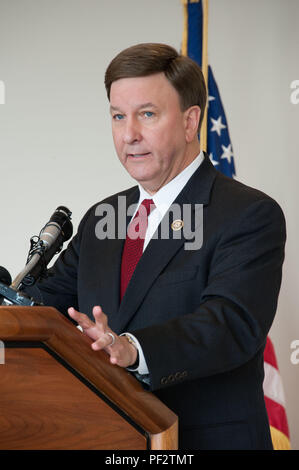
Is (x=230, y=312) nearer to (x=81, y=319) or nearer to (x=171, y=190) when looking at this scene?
(x=81, y=319)

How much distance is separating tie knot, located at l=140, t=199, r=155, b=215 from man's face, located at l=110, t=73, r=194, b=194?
6 cm

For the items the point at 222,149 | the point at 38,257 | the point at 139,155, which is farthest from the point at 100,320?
the point at 222,149

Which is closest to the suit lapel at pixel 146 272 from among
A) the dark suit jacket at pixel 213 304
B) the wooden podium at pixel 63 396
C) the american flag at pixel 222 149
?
the dark suit jacket at pixel 213 304

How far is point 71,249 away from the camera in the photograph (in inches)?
86.4

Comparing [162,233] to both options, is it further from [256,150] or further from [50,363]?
[256,150]

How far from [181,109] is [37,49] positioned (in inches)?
117

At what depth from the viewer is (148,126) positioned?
188cm

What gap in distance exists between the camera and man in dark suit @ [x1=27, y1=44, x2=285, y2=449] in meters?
1.48

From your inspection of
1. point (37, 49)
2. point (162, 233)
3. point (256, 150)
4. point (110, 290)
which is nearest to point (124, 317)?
point (110, 290)

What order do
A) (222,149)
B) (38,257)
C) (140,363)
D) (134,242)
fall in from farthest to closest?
1. (222,149)
2. (134,242)
3. (38,257)
4. (140,363)

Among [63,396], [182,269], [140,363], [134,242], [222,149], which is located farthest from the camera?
[222,149]

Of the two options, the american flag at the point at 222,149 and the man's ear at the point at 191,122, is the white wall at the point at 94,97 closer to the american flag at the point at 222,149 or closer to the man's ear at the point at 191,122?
the american flag at the point at 222,149

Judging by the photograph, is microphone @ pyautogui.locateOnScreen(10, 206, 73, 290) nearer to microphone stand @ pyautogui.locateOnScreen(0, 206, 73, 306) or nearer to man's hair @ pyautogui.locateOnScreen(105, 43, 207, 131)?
microphone stand @ pyautogui.locateOnScreen(0, 206, 73, 306)

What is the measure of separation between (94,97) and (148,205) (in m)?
2.82
